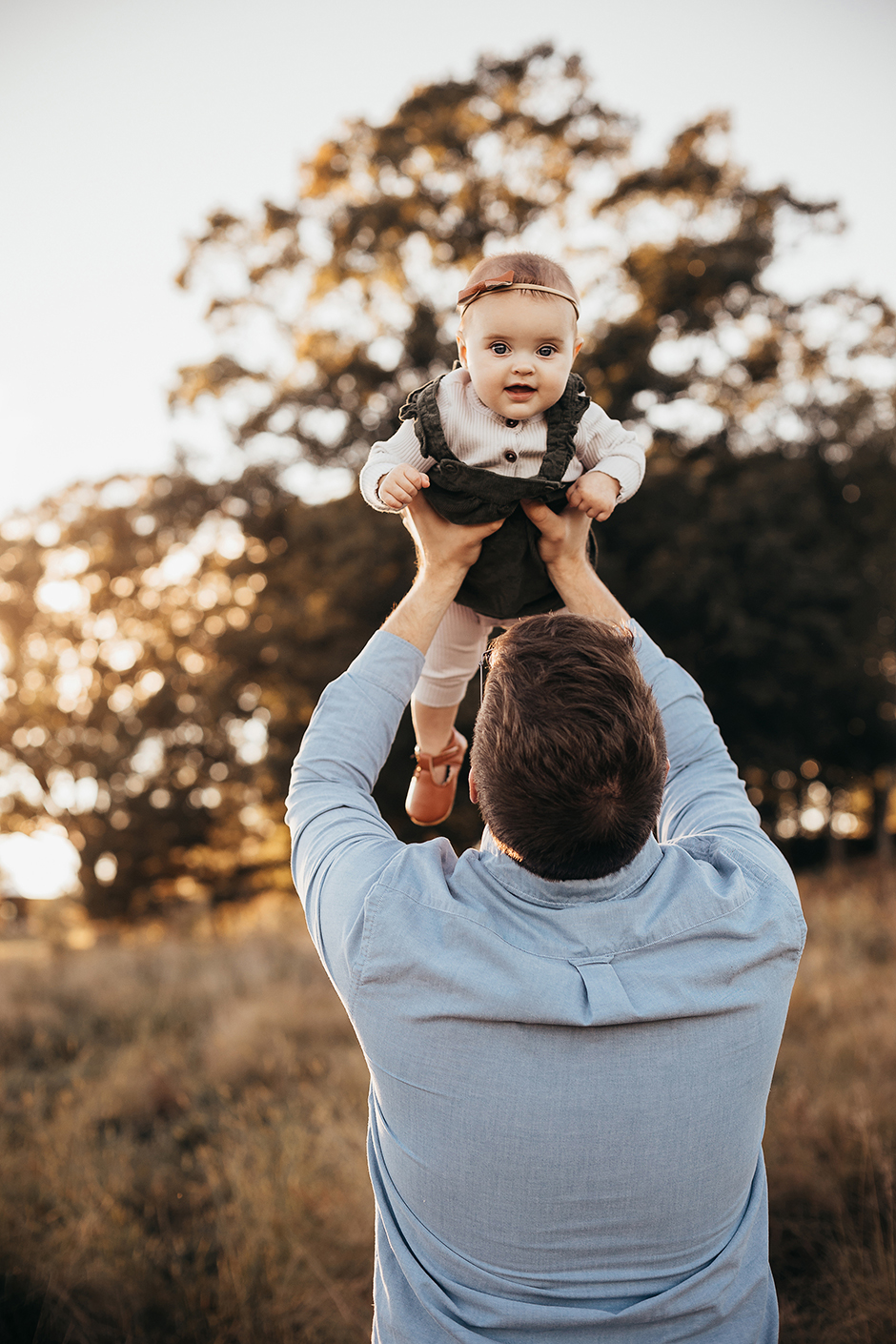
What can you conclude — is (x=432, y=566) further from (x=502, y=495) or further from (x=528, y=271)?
(x=528, y=271)

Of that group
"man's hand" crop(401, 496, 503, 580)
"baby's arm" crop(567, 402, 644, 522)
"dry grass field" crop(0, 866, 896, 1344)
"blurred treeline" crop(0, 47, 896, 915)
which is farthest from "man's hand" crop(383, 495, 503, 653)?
"blurred treeline" crop(0, 47, 896, 915)

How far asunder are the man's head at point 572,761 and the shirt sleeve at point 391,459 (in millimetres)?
858

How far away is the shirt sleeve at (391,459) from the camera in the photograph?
2.12m

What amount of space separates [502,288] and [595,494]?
0.54m

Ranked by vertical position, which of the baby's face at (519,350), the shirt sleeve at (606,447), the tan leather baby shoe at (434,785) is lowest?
the tan leather baby shoe at (434,785)

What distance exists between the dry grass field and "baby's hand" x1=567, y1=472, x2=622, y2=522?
8.71 ft

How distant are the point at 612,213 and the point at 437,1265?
49.5 ft

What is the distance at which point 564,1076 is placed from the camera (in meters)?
1.27

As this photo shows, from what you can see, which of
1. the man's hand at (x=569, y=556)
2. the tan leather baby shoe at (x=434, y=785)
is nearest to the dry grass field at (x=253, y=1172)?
the tan leather baby shoe at (x=434, y=785)

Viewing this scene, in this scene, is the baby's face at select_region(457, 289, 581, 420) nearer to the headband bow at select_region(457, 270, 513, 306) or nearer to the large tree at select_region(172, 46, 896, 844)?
the headband bow at select_region(457, 270, 513, 306)

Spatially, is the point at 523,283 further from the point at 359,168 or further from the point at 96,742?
the point at 96,742

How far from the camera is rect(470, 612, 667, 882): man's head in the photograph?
133 centimetres

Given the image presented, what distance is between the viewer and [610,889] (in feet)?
4.49

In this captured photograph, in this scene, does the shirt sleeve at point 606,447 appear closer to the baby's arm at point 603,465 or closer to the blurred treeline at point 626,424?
the baby's arm at point 603,465
